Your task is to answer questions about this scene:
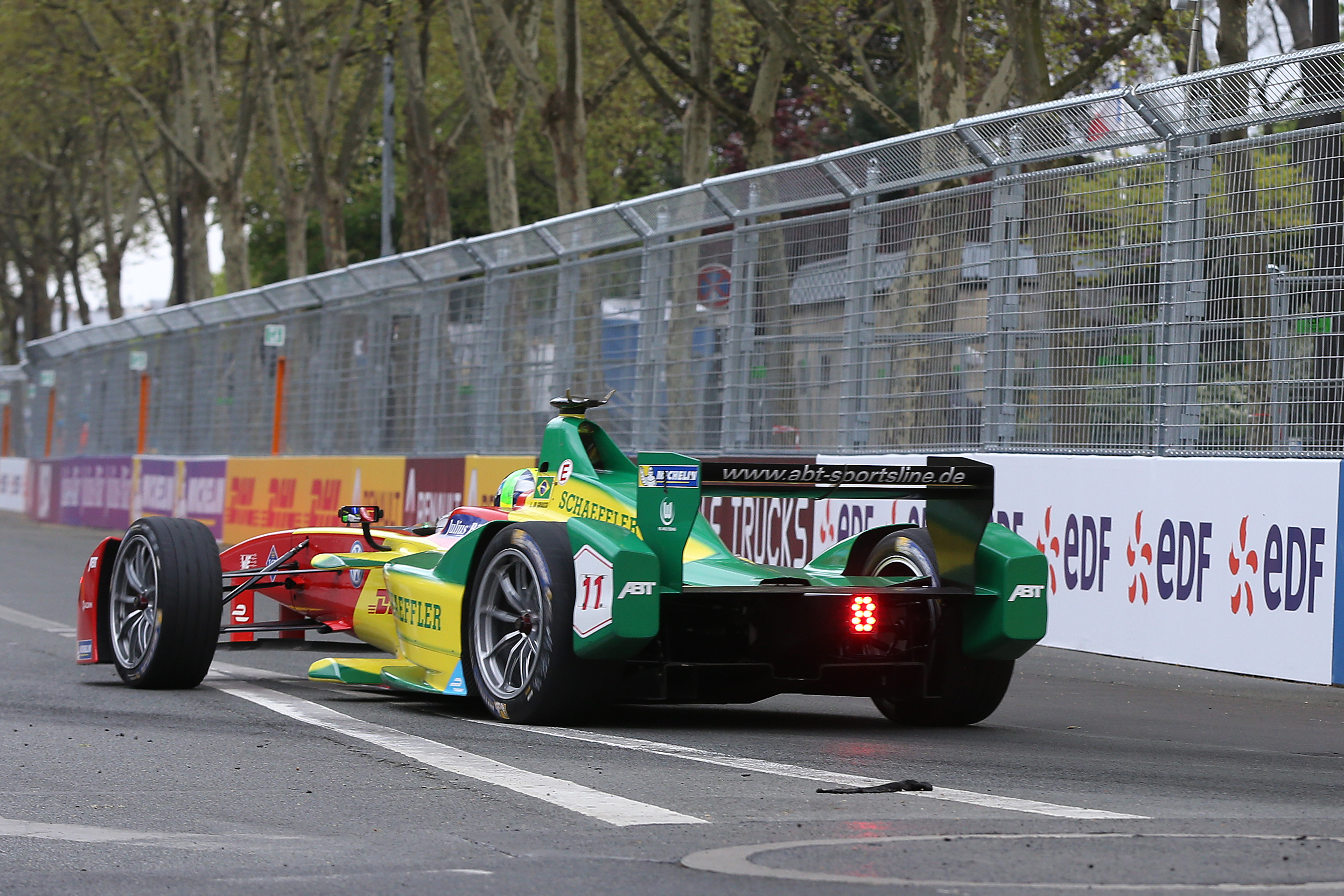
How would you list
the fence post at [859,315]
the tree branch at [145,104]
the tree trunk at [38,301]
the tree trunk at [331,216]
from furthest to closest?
1. the tree trunk at [38,301]
2. the tree branch at [145,104]
3. the tree trunk at [331,216]
4. the fence post at [859,315]

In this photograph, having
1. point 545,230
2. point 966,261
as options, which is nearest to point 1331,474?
point 966,261

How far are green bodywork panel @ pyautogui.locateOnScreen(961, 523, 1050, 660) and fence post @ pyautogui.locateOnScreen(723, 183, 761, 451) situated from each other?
264 inches

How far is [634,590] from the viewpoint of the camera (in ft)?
22.5

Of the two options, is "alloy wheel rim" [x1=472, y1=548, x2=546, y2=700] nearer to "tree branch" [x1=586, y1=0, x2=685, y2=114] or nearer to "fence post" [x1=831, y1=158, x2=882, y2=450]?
"fence post" [x1=831, y1=158, x2=882, y2=450]

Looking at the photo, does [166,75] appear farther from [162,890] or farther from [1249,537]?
[162,890]

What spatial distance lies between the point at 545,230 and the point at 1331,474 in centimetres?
952

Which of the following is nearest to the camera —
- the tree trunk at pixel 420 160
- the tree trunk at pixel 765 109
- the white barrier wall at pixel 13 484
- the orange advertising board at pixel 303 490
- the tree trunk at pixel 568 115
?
the orange advertising board at pixel 303 490

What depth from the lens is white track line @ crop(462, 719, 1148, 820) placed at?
538 centimetres

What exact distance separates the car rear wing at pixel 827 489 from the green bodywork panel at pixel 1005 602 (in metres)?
0.07

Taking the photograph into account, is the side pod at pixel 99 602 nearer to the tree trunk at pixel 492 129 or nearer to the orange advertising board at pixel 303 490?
the orange advertising board at pixel 303 490

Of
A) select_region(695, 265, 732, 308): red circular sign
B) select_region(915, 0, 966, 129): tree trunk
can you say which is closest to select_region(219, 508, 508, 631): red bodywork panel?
select_region(695, 265, 732, 308): red circular sign

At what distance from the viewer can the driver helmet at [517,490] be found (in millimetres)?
8570

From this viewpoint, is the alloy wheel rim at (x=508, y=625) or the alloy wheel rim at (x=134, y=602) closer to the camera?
the alloy wheel rim at (x=508, y=625)

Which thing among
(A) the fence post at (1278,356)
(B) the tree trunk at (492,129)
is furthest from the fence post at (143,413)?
(A) the fence post at (1278,356)
